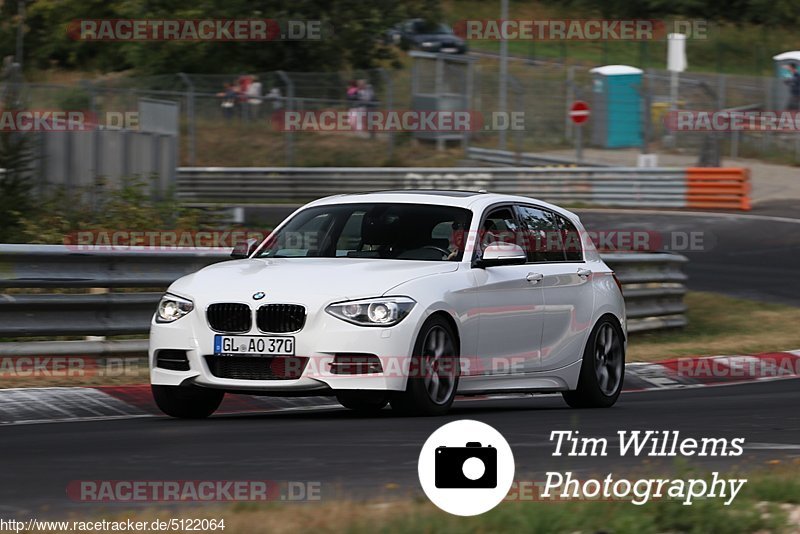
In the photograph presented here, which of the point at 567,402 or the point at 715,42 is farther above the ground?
the point at 715,42

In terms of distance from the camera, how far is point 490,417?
33.6 ft

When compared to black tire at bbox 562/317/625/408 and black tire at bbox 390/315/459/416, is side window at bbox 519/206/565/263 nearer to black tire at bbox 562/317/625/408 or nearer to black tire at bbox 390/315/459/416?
black tire at bbox 562/317/625/408

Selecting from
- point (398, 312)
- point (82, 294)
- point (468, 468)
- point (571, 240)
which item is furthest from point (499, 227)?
point (468, 468)

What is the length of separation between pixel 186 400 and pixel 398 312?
160cm

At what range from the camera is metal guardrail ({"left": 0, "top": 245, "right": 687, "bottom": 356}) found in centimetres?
1175

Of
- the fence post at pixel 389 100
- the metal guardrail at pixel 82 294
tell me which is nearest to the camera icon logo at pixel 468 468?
the metal guardrail at pixel 82 294

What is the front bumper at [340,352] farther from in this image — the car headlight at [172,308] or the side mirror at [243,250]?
the side mirror at [243,250]

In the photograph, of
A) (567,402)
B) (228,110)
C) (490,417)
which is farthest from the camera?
(228,110)

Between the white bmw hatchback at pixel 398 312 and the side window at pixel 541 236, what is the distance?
0.5 inches

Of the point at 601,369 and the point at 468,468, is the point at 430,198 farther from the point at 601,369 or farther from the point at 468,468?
the point at 468,468

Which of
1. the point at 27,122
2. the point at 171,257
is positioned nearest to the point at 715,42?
the point at 27,122

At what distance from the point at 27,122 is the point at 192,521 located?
14697mm

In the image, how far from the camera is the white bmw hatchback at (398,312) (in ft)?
30.5

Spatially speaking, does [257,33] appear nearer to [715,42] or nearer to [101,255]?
[715,42]
